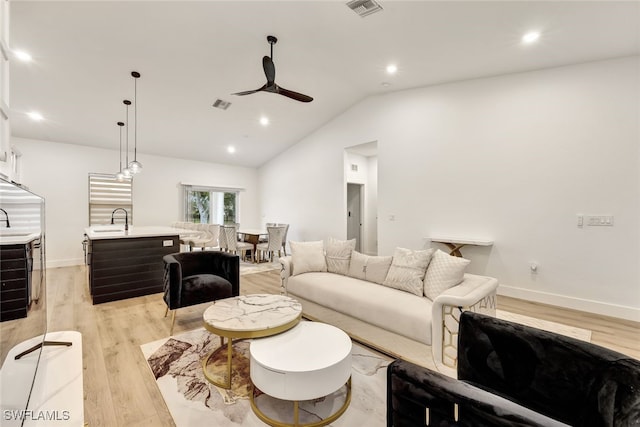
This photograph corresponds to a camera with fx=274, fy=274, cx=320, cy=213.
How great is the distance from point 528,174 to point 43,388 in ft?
18.5

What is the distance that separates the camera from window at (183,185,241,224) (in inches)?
312

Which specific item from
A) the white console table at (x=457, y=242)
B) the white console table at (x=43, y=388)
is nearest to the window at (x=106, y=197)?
the white console table at (x=43, y=388)

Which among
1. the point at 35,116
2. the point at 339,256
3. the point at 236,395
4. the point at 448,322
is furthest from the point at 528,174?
the point at 35,116

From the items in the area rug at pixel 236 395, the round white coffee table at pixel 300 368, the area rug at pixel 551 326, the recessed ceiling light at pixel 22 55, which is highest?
the recessed ceiling light at pixel 22 55

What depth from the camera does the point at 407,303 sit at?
7.84 ft

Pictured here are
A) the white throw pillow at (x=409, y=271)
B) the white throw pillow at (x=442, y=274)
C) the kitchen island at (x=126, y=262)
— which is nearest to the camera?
the white throw pillow at (x=442, y=274)

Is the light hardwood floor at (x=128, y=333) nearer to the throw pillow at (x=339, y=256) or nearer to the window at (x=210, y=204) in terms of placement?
the throw pillow at (x=339, y=256)

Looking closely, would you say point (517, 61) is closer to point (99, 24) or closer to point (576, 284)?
point (576, 284)

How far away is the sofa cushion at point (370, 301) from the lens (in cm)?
220

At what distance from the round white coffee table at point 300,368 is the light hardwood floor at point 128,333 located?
0.67 metres

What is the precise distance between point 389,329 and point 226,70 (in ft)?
13.9

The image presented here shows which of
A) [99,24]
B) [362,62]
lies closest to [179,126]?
[99,24]

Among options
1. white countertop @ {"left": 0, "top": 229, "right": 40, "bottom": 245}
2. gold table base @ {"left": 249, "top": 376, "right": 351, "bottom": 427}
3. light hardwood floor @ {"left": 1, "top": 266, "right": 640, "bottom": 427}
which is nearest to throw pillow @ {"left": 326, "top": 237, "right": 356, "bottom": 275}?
light hardwood floor @ {"left": 1, "top": 266, "right": 640, "bottom": 427}

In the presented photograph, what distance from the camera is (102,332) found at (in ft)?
9.52
